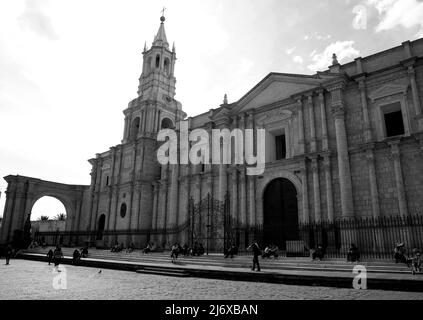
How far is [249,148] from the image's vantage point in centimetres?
2238

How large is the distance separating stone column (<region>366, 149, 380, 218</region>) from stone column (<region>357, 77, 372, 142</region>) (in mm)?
966

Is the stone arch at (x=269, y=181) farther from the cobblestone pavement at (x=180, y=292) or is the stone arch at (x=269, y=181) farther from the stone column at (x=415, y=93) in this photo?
the cobblestone pavement at (x=180, y=292)

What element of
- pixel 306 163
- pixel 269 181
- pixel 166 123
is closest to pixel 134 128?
pixel 166 123

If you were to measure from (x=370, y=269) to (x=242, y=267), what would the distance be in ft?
16.4

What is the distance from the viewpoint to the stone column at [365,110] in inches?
687

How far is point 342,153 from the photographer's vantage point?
1769 cm

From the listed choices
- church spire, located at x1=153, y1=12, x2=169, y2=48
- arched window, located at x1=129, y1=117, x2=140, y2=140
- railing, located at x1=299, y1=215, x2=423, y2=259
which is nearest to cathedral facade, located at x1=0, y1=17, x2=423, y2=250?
railing, located at x1=299, y1=215, x2=423, y2=259

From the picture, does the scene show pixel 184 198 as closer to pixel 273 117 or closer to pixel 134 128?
pixel 273 117

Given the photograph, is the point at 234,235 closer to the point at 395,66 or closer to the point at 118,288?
the point at 118,288

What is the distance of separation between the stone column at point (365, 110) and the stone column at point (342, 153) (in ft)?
3.45

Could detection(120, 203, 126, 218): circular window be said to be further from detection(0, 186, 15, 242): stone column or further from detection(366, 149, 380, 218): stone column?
detection(366, 149, 380, 218): stone column

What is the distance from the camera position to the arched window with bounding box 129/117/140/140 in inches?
1341

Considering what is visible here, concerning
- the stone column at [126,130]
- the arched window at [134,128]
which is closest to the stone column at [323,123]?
the arched window at [134,128]
